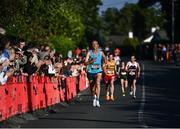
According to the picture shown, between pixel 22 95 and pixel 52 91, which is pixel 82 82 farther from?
pixel 22 95

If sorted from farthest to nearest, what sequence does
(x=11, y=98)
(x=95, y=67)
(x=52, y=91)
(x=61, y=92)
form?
(x=61, y=92) < (x=52, y=91) < (x=95, y=67) < (x=11, y=98)

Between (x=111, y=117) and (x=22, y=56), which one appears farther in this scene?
(x=22, y=56)

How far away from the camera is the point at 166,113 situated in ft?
68.6

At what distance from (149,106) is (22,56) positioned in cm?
444

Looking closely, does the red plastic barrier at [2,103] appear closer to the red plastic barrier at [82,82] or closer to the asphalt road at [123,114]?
the asphalt road at [123,114]

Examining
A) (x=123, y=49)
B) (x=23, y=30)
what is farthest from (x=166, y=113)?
(x=123, y=49)

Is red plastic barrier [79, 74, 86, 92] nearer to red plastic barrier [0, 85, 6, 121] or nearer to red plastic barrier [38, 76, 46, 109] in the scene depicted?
red plastic barrier [38, 76, 46, 109]

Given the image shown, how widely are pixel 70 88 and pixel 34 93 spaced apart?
8.00 metres

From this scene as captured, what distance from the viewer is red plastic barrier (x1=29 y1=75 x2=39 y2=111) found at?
68.4ft

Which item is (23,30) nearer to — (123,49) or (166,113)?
(166,113)

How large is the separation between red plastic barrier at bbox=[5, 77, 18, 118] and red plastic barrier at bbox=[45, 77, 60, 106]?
451 centimetres

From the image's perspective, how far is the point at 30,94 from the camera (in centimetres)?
2083

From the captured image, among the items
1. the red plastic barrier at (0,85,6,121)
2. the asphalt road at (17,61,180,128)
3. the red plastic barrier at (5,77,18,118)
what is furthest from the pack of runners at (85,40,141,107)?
the red plastic barrier at (0,85,6,121)

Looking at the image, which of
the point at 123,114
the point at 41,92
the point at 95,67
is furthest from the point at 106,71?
the point at 123,114
